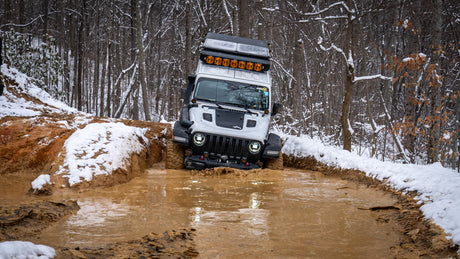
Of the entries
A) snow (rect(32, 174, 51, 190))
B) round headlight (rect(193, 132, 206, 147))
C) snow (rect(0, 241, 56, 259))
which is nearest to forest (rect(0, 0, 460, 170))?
round headlight (rect(193, 132, 206, 147))

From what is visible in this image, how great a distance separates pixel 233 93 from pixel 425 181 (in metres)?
4.91

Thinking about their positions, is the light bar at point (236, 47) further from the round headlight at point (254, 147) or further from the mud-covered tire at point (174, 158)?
the mud-covered tire at point (174, 158)

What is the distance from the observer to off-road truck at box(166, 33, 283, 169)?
8141 mm

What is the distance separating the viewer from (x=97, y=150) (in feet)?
24.0

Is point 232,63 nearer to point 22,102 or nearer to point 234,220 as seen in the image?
point 234,220

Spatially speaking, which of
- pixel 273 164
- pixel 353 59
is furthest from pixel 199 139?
pixel 353 59

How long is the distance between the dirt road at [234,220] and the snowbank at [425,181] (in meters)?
0.37

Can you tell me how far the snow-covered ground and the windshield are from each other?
6.37ft

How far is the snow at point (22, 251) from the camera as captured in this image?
8.09ft

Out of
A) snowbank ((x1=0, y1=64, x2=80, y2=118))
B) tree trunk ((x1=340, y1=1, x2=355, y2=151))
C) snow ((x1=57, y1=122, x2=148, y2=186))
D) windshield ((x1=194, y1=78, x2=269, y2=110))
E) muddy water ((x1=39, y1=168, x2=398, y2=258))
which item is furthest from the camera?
snowbank ((x1=0, y1=64, x2=80, y2=118))

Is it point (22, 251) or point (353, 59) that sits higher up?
point (353, 59)

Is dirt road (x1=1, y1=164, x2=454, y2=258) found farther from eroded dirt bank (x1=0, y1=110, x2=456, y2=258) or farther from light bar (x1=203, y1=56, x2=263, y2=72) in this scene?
light bar (x1=203, y1=56, x2=263, y2=72)

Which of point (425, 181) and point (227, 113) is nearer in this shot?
point (425, 181)

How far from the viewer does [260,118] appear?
28.6 ft
